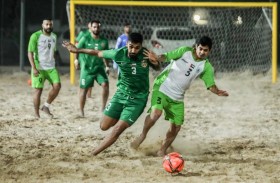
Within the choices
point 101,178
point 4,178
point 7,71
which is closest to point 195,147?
point 101,178

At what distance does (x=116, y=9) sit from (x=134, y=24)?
0.89m

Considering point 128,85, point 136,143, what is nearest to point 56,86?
point 136,143

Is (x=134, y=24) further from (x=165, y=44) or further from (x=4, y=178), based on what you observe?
(x=4, y=178)

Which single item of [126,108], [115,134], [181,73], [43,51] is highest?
[181,73]

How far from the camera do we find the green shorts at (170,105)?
798 cm

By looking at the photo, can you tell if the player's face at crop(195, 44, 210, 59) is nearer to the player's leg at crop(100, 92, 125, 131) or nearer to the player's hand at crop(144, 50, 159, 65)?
the player's hand at crop(144, 50, 159, 65)

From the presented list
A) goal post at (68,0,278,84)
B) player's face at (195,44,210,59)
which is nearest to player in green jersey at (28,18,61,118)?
player's face at (195,44,210,59)

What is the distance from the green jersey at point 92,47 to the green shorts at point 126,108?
137 inches

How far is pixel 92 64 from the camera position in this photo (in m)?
11.5

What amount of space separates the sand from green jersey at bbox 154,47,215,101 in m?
0.88

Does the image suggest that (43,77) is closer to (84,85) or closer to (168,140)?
(84,85)

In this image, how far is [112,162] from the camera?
7582 millimetres

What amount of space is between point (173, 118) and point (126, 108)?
63 cm

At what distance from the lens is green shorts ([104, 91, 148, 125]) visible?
7.83 meters
